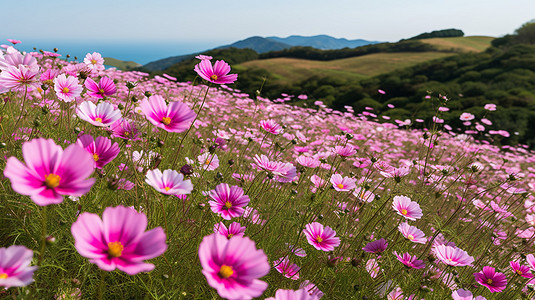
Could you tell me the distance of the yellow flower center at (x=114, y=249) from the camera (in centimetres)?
60

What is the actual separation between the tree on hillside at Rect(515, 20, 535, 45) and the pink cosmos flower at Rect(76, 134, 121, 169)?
41.1 metres

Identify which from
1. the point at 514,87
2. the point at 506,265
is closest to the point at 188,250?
the point at 506,265

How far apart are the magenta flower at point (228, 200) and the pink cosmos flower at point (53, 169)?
1.72 feet

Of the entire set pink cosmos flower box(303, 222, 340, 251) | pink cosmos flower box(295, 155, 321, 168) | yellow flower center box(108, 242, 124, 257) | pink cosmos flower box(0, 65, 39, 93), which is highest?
pink cosmos flower box(0, 65, 39, 93)

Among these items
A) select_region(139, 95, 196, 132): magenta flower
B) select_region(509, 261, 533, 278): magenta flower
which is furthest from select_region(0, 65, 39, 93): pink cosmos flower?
select_region(509, 261, 533, 278): magenta flower

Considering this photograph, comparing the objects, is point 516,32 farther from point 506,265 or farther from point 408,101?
point 506,265

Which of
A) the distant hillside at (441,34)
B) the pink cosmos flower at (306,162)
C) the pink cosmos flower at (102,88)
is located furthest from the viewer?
the distant hillside at (441,34)

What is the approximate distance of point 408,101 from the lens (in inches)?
616

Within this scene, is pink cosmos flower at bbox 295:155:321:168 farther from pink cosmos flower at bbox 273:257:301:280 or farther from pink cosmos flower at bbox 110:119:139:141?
pink cosmos flower at bbox 110:119:139:141

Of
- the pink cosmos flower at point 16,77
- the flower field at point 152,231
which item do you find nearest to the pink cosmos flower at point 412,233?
the flower field at point 152,231

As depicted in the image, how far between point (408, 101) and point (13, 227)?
17.0 m

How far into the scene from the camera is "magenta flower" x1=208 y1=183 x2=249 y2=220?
1.12m

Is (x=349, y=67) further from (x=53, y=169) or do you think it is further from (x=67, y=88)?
(x=53, y=169)

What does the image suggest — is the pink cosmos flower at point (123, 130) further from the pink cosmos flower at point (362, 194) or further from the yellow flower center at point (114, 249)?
the pink cosmos flower at point (362, 194)
